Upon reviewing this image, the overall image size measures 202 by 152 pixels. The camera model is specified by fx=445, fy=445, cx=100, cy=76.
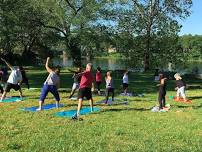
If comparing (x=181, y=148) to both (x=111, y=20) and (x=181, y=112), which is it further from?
(x=111, y=20)

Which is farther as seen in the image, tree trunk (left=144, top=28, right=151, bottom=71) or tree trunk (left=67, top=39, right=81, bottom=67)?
tree trunk (left=144, top=28, right=151, bottom=71)

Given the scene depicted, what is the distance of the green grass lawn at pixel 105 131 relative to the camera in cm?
1095

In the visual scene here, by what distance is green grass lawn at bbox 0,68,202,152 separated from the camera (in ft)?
35.9

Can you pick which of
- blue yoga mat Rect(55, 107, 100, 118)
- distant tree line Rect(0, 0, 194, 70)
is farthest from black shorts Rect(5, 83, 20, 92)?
distant tree line Rect(0, 0, 194, 70)

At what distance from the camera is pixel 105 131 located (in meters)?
13.1

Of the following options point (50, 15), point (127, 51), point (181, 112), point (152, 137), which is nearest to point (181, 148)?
point (152, 137)

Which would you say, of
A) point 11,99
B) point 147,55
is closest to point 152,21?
point 147,55

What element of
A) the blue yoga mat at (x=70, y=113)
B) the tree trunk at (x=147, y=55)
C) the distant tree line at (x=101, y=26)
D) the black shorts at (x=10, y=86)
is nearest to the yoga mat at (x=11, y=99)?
the black shorts at (x=10, y=86)

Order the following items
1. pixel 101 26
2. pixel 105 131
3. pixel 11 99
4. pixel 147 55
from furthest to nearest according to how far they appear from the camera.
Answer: pixel 147 55, pixel 101 26, pixel 11 99, pixel 105 131

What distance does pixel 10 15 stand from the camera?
1909 inches

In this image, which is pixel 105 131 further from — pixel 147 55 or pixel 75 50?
pixel 147 55

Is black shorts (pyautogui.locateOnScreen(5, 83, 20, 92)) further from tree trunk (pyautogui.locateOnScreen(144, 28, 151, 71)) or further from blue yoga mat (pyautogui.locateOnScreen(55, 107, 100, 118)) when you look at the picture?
tree trunk (pyautogui.locateOnScreen(144, 28, 151, 71))

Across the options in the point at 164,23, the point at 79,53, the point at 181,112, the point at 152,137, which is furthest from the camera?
the point at 164,23

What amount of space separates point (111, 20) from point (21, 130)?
3834cm
